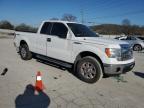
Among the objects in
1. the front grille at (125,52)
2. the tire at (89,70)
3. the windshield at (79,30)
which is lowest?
the tire at (89,70)

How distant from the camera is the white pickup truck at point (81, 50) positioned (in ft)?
20.2

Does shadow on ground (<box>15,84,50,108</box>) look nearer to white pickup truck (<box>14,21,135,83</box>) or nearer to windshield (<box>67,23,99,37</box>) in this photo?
white pickup truck (<box>14,21,135,83</box>)

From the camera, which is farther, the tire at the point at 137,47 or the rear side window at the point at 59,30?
the tire at the point at 137,47

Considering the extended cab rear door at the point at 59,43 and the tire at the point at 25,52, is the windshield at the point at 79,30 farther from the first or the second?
the tire at the point at 25,52

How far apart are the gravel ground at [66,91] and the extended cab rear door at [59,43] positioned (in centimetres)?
68

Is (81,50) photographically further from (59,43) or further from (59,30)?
(59,30)

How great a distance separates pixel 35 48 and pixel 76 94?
4.08 metres

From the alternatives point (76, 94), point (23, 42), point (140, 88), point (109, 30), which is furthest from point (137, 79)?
point (109, 30)

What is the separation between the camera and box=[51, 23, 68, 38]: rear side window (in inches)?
290

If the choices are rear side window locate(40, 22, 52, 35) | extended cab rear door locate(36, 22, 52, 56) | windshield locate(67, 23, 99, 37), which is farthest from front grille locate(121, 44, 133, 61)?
rear side window locate(40, 22, 52, 35)

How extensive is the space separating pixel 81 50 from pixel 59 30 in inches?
59.4

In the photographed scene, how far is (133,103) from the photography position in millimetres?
4922

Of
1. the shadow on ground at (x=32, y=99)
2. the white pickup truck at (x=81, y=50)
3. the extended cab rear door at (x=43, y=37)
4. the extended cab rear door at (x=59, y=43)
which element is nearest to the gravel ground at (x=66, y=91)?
the shadow on ground at (x=32, y=99)

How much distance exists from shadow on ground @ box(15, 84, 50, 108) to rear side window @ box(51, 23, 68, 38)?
2.67m
